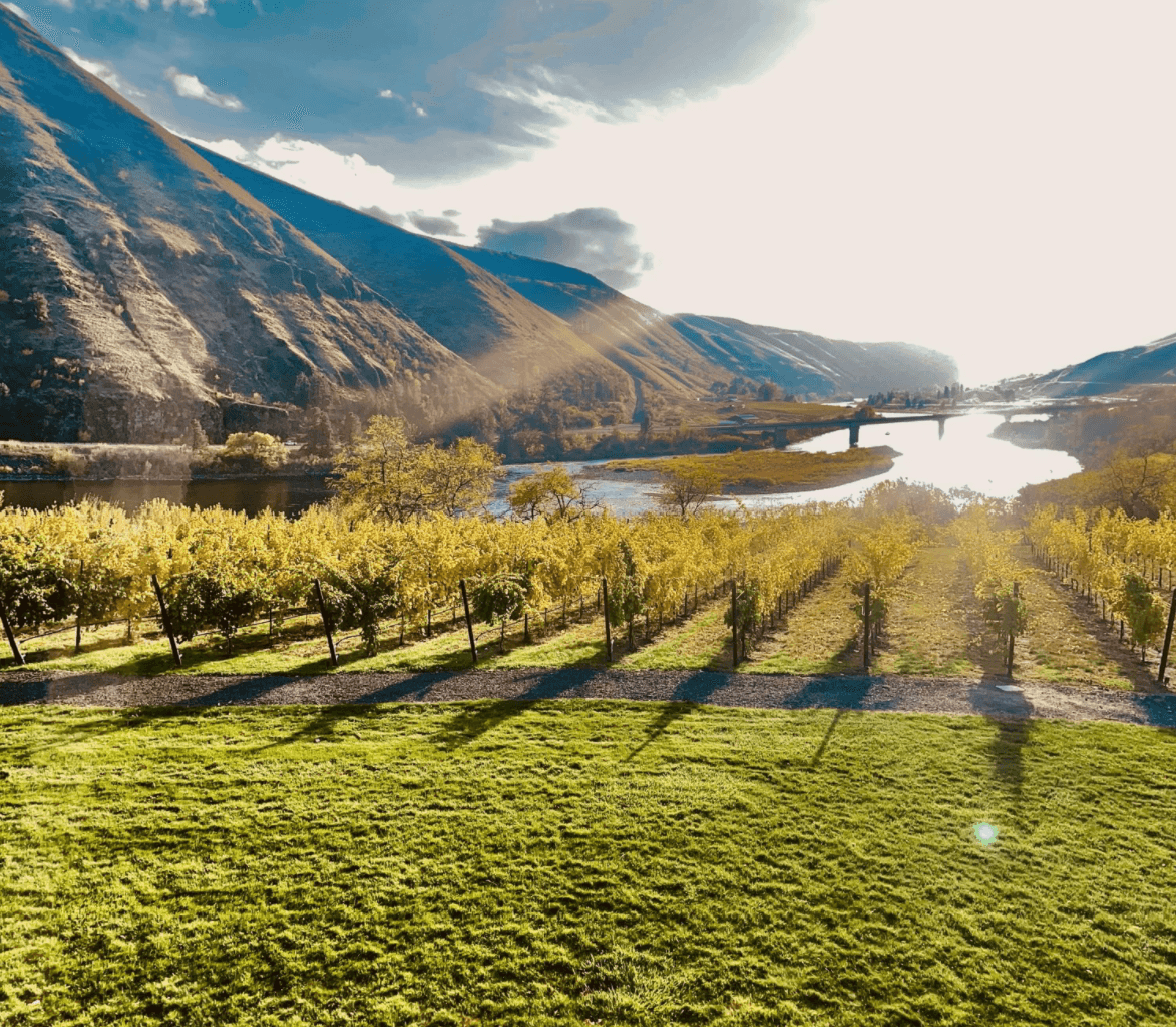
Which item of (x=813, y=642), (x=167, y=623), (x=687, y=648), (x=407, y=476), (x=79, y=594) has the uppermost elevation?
(x=407, y=476)

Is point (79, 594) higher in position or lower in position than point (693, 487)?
lower

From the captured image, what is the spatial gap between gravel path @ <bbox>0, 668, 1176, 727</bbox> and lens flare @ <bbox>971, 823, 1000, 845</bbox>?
21.2ft

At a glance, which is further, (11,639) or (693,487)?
(693,487)

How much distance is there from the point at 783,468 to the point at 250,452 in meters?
116

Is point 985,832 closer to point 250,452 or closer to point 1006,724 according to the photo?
point 1006,724

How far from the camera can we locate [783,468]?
127875mm

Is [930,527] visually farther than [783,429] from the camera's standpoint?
No

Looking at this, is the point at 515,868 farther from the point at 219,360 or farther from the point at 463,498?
→ the point at 219,360

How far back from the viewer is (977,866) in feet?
32.6

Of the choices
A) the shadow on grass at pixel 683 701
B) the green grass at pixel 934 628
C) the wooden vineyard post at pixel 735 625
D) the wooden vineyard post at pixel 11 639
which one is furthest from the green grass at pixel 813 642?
the wooden vineyard post at pixel 11 639

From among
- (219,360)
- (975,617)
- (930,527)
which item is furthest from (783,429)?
(219,360)

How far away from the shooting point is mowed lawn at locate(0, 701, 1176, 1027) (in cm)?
734

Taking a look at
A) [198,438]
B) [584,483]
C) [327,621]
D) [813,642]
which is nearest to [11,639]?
[327,621]

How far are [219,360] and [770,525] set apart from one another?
628ft
